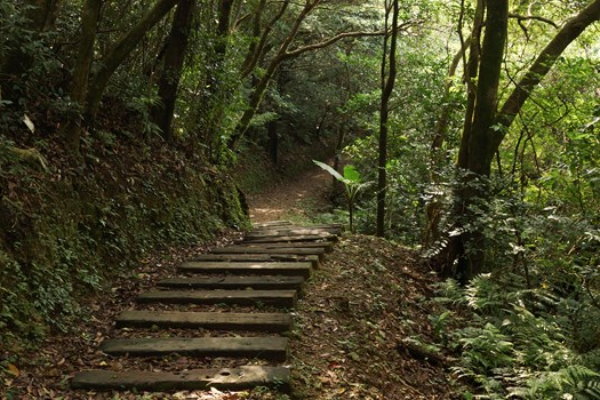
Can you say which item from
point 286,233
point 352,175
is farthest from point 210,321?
point 352,175

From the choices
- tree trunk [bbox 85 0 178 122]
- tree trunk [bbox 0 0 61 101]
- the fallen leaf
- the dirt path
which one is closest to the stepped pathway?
the fallen leaf

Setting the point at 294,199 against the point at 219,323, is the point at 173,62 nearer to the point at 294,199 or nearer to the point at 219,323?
the point at 219,323

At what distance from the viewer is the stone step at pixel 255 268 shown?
6039mm

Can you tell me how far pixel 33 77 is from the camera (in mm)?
5727

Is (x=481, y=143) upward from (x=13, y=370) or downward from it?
upward

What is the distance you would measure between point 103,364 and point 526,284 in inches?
209

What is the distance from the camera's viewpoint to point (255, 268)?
6090mm

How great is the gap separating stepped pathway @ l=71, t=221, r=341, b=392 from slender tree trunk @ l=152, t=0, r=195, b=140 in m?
3.18

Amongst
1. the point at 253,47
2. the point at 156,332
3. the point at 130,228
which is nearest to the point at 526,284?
the point at 156,332

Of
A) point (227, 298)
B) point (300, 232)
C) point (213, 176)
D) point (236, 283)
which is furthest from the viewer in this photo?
point (213, 176)

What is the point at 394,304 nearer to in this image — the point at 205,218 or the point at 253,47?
the point at 205,218

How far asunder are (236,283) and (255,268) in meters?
0.54

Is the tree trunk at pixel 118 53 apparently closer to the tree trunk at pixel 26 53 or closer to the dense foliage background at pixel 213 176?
the dense foliage background at pixel 213 176

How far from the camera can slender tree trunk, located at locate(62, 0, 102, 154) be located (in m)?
5.70
